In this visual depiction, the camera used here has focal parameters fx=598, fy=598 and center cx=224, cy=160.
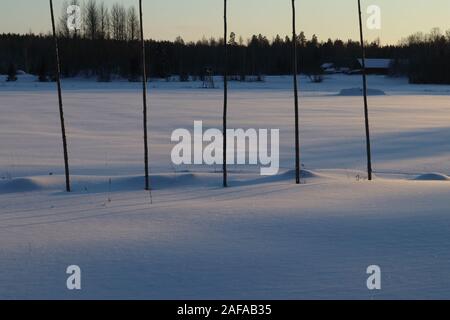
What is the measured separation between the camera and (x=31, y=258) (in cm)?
579

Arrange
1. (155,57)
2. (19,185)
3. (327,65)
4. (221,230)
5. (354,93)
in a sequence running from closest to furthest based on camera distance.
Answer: (221,230), (19,185), (354,93), (155,57), (327,65)

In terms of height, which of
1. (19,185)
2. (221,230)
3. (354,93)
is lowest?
(221,230)

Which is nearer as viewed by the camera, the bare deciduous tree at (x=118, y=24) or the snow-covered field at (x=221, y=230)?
the snow-covered field at (x=221, y=230)

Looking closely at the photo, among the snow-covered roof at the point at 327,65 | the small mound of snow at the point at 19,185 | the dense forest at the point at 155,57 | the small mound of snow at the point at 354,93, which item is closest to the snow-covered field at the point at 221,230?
the small mound of snow at the point at 19,185

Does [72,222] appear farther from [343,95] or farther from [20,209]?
[343,95]

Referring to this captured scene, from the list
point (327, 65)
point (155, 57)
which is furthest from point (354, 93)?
point (327, 65)

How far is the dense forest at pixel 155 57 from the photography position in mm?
71125

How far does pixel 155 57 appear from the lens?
75.9 meters

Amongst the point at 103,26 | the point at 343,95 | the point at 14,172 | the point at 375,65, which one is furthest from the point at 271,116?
the point at 375,65

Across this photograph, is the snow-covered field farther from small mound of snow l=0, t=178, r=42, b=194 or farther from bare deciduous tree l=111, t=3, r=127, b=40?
bare deciduous tree l=111, t=3, r=127, b=40

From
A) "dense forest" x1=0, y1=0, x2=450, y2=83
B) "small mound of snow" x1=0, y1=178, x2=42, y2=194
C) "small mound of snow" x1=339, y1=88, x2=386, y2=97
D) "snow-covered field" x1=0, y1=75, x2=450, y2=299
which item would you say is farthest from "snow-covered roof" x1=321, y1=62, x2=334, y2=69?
"small mound of snow" x1=0, y1=178, x2=42, y2=194

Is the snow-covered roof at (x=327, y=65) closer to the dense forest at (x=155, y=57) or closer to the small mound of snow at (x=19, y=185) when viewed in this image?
the dense forest at (x=155, y=57)

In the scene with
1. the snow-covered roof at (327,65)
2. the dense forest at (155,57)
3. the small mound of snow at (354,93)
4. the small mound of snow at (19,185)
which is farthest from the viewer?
the snow-covered roof at (327,65)

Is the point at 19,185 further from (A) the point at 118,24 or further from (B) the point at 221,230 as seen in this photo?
(A) the point at 118,24
